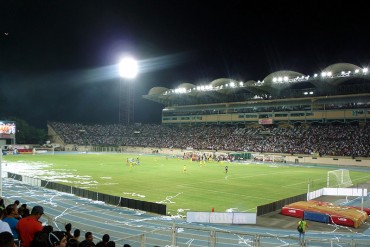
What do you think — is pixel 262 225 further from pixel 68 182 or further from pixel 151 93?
pixel 151 93

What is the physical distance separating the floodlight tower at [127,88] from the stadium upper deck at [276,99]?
8.23 m

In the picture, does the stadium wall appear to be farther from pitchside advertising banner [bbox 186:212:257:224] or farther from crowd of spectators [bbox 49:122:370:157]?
crowd of spectators [bbox 49:122:370:157]

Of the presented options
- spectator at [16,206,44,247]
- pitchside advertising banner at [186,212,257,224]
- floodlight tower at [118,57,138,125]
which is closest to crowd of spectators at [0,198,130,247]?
spectator at [16,206,44,247]

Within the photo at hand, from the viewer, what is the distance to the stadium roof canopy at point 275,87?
67.2 meters

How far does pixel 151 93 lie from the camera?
10200 centimetres

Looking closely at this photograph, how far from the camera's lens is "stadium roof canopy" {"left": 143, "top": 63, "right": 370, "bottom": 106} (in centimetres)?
6719

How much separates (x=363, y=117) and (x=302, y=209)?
185 feet

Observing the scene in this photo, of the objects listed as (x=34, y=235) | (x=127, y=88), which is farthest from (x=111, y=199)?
(x=127, y=88)

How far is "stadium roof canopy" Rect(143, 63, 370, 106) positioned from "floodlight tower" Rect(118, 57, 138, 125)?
8227mm

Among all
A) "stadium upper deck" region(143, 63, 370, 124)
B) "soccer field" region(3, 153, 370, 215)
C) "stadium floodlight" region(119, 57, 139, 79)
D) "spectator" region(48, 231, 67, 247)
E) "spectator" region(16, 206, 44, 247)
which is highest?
"stadium floodlight" region(119, 57, 139, 79)

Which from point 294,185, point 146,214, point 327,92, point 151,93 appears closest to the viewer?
point 146,214

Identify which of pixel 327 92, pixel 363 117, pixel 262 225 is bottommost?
pixel 262 225

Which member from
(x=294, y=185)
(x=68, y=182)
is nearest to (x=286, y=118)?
(x=294, y=185)

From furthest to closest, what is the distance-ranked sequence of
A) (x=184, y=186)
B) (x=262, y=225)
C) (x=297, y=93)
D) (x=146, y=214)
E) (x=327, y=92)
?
(x=297, y=93), (x=327, y=92), (x=184, y=186), (x=146, y=214), (x=262, y=225)
